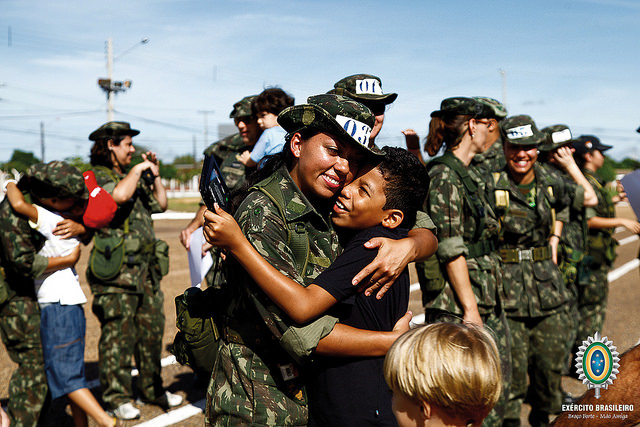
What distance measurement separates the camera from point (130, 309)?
570 cm

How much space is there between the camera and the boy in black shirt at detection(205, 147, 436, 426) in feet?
7.14

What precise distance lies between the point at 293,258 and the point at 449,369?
30.4 inches

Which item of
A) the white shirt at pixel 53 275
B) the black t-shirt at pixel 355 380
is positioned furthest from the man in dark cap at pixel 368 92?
the white shirt at pixel 53 275

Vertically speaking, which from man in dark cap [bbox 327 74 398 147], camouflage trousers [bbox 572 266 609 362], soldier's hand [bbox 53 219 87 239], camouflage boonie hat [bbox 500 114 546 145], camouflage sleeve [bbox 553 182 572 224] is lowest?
camouflage trousers [bbox 572 266 609 362]

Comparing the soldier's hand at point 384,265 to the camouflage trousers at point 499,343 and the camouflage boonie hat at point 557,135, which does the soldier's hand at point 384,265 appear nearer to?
the camouflage trousers at point 499,343

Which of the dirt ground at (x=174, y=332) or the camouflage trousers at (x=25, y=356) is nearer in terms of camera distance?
the camouflage trousers at (x=25, y=356)

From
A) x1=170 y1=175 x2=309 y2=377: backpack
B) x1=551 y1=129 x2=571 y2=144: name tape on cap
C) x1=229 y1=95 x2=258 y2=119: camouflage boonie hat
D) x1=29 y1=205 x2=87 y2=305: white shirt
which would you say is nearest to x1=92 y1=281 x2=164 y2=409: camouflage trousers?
x1=29 y1=205 x2=87 y2=305: white shirt

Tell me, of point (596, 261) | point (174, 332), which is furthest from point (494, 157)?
point (174, 332)

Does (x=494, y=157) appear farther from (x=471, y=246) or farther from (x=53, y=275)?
(x=53, y=275)

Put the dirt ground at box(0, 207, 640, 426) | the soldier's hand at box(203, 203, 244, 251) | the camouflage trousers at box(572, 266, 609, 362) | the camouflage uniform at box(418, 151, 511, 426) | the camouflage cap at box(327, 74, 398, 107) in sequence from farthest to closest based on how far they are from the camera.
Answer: the camouflage trousers at box(572, 266, 609, 362) → the dirt ground at box(0, 207, 640, 426) → the camouflage uniform at box(418, 151, 511, 426) → the camouflage cap at box(327, 74, 398, 107) → the soldier's hand at box(203, 203, 244, 251)

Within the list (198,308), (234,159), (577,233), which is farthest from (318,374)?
(577,233)

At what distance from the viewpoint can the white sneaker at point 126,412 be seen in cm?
551

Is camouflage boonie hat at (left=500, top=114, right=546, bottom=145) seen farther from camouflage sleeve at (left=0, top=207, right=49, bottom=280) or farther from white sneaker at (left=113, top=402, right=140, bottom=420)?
white sneaker at (left=113, top=402, right=140, bottom=420)

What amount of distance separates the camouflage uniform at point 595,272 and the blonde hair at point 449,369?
6236 millimetres
